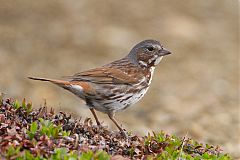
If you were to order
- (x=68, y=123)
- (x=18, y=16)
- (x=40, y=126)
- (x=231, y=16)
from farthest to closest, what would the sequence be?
1. (x=231, y=16)
2. (x=18, y=16)
3. (x=68, y=123)
4. (x=40, y=126)

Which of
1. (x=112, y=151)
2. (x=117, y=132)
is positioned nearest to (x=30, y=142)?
(x=112, y=151)

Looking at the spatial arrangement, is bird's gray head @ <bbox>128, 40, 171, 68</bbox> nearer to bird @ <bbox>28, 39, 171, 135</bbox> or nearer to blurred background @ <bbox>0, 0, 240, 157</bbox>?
bird @ <bbox>28, 39, 171, 135</bbox>

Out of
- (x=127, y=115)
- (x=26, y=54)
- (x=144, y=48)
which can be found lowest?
(x=144, y=48)

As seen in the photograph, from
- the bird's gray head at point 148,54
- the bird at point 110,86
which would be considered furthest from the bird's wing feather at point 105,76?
the bird's gray head at point 148,54

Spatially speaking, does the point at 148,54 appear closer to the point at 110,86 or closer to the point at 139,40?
the point at 110,86

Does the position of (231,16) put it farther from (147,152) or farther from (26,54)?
(147,152)
